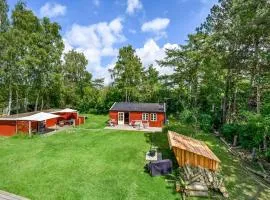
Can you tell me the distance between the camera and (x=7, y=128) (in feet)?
77.8

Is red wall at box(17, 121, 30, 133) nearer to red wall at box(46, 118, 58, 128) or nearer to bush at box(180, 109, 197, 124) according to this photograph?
red wall at box(46, 118, 58, 128)

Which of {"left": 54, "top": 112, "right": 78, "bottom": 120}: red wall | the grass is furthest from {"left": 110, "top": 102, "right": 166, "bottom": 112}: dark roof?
the grass

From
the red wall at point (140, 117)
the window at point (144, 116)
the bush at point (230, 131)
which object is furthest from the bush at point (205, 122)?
the window at point (144, 116)

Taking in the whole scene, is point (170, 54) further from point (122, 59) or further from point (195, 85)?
point (122, 59)

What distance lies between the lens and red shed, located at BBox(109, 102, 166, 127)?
94.3 ft

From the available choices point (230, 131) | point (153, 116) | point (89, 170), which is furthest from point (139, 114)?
point (89, 170)

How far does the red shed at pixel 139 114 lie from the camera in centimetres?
2875

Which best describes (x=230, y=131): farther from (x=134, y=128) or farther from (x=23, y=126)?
(x=23, y=126)

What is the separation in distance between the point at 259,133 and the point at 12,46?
91.1 feet

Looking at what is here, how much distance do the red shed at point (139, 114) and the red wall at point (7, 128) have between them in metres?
10.7

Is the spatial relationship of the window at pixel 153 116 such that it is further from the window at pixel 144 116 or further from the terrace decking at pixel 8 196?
the terrace decking at pixel 8 196

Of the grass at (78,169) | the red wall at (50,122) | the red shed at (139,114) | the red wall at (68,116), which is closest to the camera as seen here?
the grass at (78,169)

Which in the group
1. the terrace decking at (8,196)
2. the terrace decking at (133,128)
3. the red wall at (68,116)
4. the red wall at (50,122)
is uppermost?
the red wall at (68,116)

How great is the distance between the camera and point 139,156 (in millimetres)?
17328
